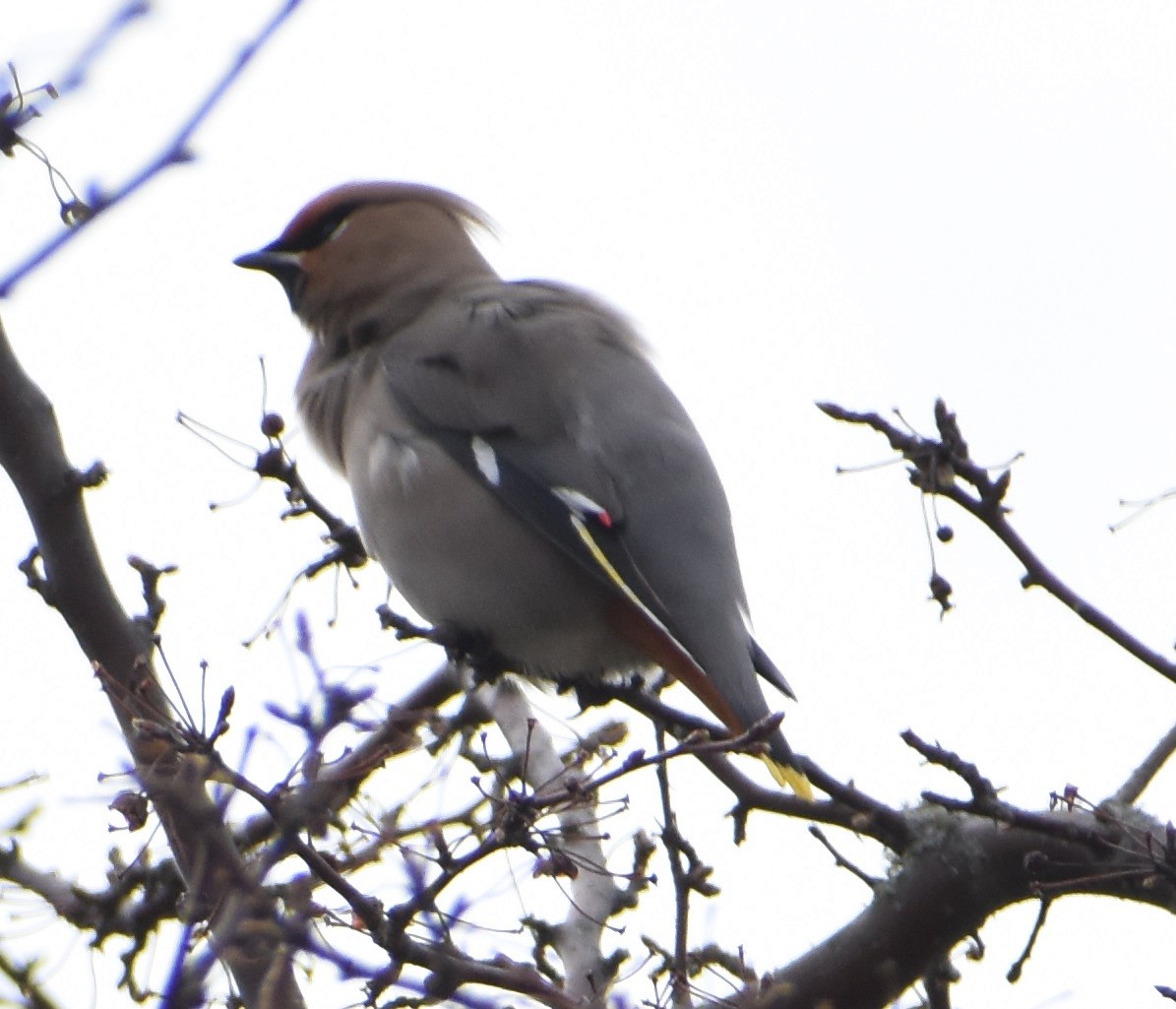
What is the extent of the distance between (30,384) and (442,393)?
172 centimetres

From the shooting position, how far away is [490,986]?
2121 millimetres

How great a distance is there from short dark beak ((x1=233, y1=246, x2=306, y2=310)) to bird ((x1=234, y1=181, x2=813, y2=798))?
0.56 m

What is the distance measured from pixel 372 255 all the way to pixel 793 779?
233 cm

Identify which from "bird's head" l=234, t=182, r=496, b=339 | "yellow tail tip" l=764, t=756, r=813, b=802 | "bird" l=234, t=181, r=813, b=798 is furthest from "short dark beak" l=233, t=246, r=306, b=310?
"yellow tail tip" l=764, t=756, r=813, b=802

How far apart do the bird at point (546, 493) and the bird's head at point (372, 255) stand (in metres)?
0.24

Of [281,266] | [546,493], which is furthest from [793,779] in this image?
[281,266]

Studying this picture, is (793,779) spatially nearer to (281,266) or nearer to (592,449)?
(592,449)

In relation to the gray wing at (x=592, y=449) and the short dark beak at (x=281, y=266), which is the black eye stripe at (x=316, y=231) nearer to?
the short dark beak at (x=281, y=266)

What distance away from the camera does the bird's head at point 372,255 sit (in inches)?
188

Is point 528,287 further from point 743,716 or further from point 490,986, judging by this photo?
point 490,986

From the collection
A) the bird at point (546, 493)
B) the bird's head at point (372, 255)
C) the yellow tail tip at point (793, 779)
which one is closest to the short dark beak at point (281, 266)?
the bird's head at point (372, 255)

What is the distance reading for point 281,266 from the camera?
513 centimetres

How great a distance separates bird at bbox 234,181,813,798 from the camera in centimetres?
376

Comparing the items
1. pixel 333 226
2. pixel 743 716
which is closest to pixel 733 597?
pixel 743 716
